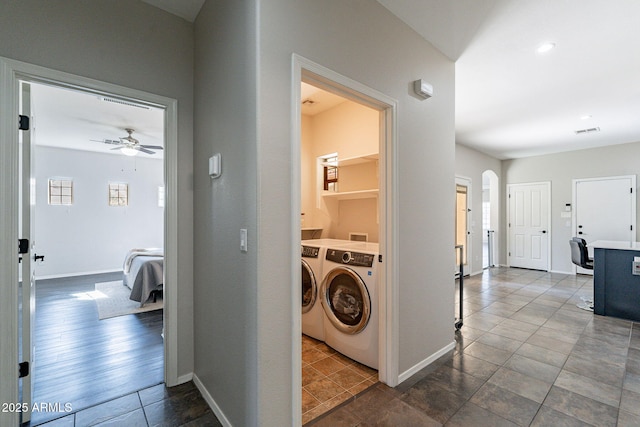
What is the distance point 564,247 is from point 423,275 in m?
5.97

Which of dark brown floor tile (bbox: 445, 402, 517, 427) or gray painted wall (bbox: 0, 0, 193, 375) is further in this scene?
dark brown floor tile (bbox: 445, 402, 517, 427)

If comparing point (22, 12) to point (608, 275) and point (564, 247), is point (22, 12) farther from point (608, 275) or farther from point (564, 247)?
point (564, 247)

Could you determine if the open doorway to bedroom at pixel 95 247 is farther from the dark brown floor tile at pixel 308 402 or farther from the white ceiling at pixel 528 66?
the dark brown floor tile at pixel 308 402

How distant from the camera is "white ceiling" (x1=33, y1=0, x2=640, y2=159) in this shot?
2096 millimetres

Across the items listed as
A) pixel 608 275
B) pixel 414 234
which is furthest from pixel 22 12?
pixel 608 275

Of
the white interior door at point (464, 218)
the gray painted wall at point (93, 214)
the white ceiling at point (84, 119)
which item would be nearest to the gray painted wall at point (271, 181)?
the white ceiling at point (84, 119)

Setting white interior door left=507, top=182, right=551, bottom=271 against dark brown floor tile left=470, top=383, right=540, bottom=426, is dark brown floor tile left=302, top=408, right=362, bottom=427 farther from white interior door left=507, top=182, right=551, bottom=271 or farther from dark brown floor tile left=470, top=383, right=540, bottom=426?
white interior door left=507, top=182, right=551, bottom=271

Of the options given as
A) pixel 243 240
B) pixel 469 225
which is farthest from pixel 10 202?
pixel 469 225

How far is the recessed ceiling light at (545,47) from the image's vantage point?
8.20 ft

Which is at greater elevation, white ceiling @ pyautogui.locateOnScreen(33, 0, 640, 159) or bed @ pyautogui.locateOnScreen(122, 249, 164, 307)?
white ceiling @ pyautogui.locateOnScreen(33, 0, 640, 159)

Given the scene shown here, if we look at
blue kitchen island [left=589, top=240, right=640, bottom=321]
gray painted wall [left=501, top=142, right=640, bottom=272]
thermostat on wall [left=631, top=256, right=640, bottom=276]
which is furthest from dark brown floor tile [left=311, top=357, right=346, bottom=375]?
gray painted wall [left=501, top=142, right=640, bottom=272]

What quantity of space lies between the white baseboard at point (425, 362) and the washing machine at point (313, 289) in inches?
36.1

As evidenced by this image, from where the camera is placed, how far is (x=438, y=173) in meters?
2.54

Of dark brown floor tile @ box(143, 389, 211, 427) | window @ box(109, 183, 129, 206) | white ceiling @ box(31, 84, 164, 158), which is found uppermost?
white ceiling @ box(31, 84, 164, 158)
